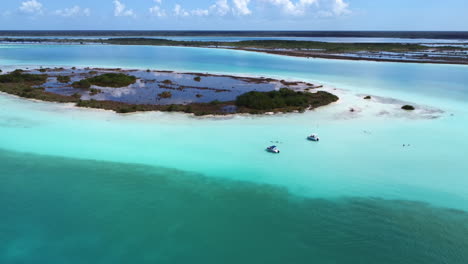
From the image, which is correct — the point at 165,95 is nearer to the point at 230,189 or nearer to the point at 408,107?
the point at 230,189

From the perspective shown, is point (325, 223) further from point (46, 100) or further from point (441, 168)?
point (46, 100)

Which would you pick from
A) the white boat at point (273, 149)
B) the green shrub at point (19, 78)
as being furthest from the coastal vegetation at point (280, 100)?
the green shrub at point (19, 78)

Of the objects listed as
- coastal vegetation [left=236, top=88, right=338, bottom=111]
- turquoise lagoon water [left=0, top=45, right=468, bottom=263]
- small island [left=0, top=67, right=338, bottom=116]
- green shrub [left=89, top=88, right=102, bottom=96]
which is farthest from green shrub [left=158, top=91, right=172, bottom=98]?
coastal vegetation [left=236, top=88, right=338, bottom=111]

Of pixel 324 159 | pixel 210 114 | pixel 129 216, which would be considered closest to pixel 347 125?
pixel 324 159

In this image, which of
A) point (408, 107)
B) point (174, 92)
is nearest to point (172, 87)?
point (174, 92)

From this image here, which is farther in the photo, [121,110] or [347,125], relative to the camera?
[121,110]

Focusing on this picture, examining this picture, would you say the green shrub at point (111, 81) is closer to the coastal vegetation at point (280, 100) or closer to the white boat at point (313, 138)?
the coastal vegetation at point (280, 100)

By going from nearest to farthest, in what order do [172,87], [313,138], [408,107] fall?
1. [313,138]
2. [408,107]
3. [172,87]
